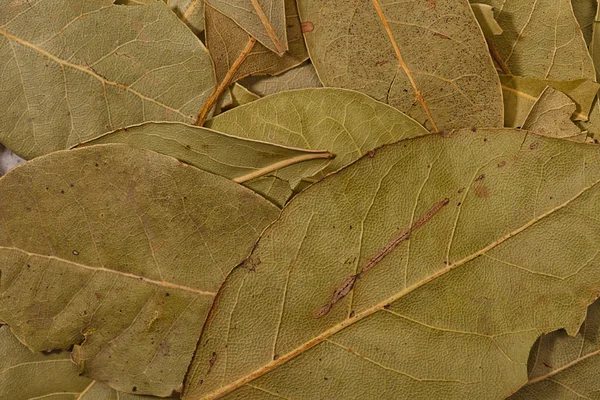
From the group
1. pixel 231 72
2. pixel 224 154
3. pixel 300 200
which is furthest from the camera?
pixel 231 72

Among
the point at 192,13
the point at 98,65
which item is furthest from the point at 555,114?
the point at 98,65

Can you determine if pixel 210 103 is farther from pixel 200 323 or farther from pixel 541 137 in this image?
pixel 541 137

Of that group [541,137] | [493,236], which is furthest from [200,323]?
[541,137]

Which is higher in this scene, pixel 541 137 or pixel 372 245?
pixel 541 137

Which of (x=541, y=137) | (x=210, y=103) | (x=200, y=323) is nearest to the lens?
(x=541, y=137)

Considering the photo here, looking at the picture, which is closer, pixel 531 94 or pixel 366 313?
pixel 366 313

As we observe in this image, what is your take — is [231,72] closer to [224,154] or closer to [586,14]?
[224,154]

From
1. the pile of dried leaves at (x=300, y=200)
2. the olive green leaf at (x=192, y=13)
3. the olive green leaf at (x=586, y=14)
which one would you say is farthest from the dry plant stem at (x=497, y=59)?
the olive green leaf at (x=192, y=13)

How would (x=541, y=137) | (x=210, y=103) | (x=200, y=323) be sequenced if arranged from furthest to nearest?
(x=210, y=103)
(x=200, y=323)
(x=541, y=137)
